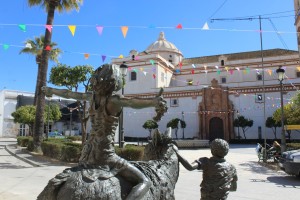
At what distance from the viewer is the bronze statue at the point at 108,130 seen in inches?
92.7

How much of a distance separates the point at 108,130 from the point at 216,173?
131 centimetres

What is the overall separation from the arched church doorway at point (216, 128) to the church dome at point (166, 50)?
564 inches

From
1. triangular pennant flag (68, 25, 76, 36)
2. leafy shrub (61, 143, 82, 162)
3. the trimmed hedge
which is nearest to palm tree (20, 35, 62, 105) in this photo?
the trimmed hedge

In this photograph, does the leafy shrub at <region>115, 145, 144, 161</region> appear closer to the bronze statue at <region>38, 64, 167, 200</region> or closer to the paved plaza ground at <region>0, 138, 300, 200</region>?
the paved plaza ground at <region>0, 138, 300, 200</region>

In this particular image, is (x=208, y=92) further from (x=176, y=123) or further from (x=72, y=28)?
(x=72, y=28)

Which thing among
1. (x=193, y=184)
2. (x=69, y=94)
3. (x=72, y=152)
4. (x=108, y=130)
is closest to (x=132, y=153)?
(x=72, y=152)

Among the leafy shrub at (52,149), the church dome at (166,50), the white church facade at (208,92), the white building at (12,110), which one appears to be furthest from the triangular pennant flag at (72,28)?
the church dome at (166,50)

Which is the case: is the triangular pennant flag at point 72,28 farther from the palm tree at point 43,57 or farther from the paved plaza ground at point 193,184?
the palm tree at point 43,57

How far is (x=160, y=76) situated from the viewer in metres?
41.8

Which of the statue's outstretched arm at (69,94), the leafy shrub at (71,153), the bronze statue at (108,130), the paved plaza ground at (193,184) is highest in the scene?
the statue's outstretched arm at (69,94)

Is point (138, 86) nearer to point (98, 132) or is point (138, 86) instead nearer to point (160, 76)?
point (160, 76)

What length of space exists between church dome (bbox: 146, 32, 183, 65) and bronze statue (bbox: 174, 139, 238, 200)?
147 ft

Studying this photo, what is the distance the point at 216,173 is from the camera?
312 centimetres

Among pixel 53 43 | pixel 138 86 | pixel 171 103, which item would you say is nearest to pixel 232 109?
pixel 171 103
